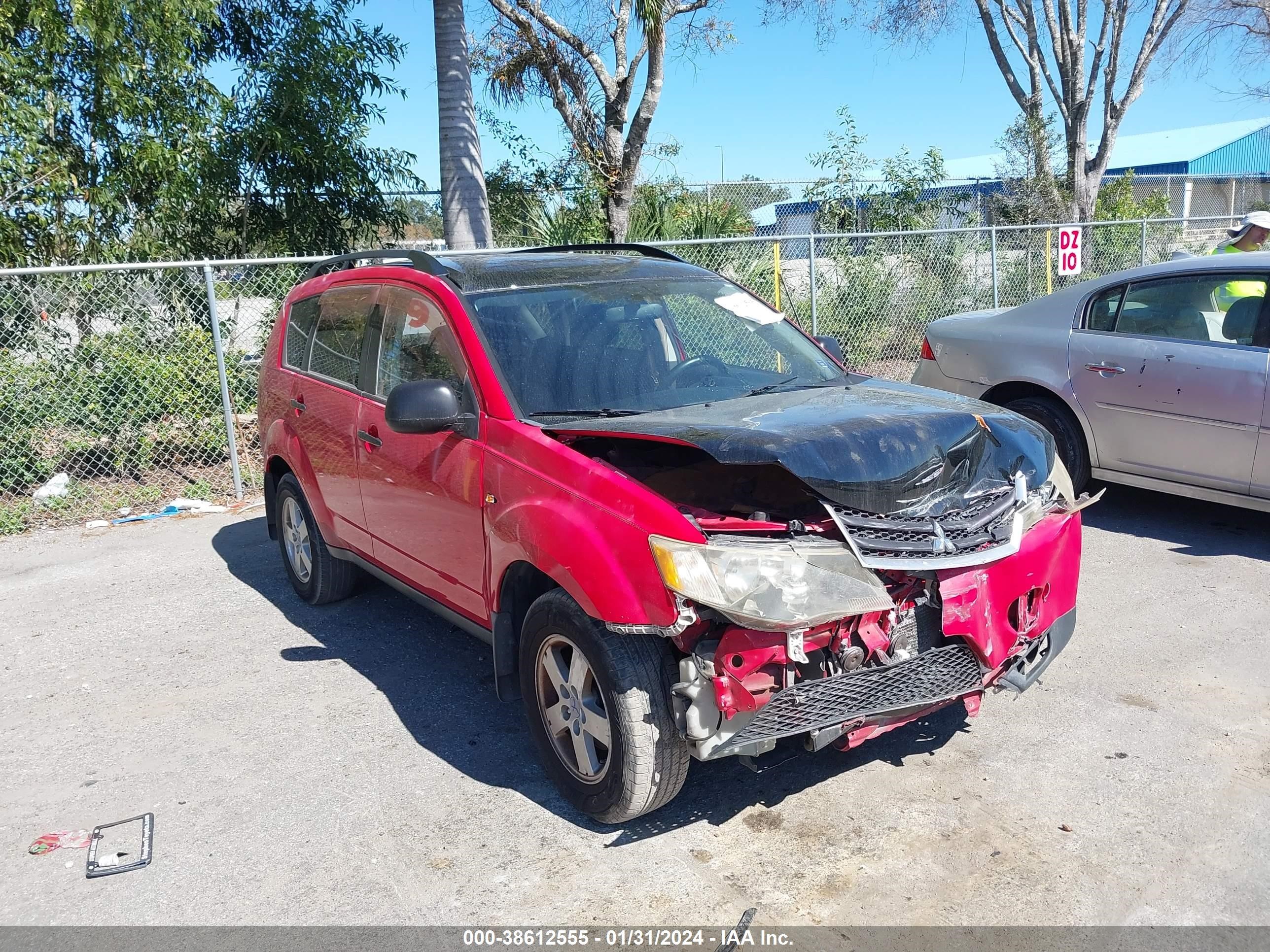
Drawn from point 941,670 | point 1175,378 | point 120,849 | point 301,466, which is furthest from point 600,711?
point 1175,378

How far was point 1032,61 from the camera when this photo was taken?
17.8 metres

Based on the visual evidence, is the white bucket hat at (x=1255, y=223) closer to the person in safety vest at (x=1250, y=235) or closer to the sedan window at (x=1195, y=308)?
the person in safety vest at (x=1250, y=235)

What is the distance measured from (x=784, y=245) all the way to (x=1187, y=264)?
21.0ft

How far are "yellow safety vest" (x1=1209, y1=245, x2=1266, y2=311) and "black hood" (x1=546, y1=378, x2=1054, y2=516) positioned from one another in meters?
2.81

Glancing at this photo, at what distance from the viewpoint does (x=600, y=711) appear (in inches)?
135

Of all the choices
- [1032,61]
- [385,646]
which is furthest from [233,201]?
[1032,61]

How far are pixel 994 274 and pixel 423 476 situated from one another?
9.94 meters

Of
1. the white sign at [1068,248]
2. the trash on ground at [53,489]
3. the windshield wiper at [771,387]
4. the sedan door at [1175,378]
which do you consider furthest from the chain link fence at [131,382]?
the windshield wiper at [771,387]

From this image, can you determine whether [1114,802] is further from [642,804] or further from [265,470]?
[265,470]

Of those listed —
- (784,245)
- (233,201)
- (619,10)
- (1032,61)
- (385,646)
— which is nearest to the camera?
(385,646)

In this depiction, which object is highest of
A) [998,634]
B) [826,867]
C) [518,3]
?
[518,3]

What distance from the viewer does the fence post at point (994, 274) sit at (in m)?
12.2

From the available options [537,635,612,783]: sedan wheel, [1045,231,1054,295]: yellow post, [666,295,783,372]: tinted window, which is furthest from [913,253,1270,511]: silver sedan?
[1045,231,1054,295]: yellow post

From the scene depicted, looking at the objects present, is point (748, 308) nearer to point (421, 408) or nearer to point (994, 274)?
point (421, 408)
